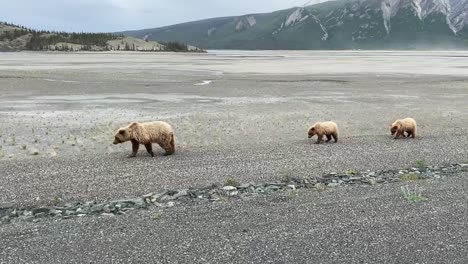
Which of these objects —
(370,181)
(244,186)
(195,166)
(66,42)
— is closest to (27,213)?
(244,186)

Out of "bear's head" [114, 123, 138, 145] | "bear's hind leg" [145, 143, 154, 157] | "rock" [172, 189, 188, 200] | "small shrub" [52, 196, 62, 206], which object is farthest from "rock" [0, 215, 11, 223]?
"bear's hind leg" [145, 143, 154, 157]

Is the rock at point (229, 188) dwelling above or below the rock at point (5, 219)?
above

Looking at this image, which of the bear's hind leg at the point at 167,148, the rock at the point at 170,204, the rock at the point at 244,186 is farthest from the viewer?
the bear's hind leg at the point at 167,148

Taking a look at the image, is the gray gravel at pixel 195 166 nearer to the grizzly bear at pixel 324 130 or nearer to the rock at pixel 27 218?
the grizzly bear at pixel 324 130

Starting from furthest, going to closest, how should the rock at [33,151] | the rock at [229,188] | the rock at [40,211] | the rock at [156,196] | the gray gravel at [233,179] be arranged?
the rock at [33,151] < the rock at [229,188] < the rock at [156,196] < the rock at [40,211] < the gray gravel at [233,179]

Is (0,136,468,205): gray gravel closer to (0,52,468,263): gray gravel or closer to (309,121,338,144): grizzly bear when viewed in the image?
(0,52,468,263): gray gravel

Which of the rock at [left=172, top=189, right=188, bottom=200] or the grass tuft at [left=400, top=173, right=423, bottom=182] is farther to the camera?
the grass tuft at [left=400, top=173, right=423, bottom=182]

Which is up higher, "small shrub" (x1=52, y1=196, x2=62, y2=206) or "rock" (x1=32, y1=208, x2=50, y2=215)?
"small shrub" (x1=52, y1=196, x2=62, y2=206)

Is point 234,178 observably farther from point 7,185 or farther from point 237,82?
point 237,82

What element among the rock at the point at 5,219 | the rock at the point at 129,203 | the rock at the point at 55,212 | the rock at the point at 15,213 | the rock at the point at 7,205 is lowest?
the rock at the point at 7,205

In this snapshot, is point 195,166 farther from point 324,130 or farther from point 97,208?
point 324,130

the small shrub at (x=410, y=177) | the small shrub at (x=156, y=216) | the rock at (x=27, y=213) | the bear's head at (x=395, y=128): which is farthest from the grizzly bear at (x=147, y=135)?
the bear's head at (x=395, y=128)

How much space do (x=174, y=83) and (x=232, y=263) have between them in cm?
3114

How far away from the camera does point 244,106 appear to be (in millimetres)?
25250
